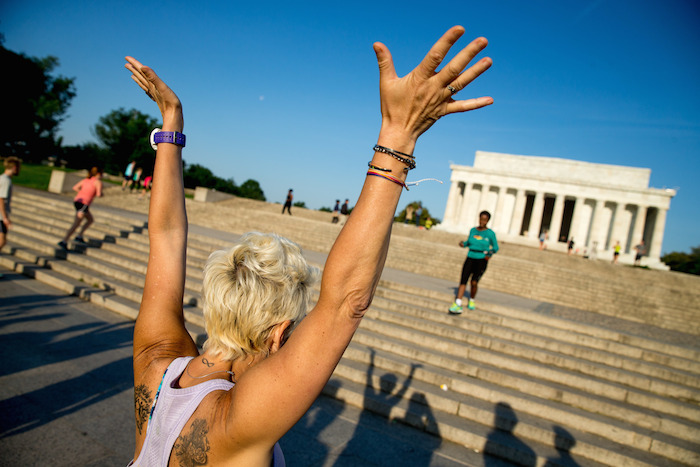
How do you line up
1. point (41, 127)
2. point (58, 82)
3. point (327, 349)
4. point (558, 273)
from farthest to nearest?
point (58, 82) < point (41, 127) < point (558, 273) < point (327, 349)

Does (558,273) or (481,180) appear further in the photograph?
(481,180)

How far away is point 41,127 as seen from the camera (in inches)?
2016

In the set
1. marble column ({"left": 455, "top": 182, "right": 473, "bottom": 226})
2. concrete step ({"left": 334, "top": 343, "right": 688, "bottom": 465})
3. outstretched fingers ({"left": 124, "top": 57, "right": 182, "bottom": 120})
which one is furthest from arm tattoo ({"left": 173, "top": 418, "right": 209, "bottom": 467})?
marble column ({"left": 455, "top": 182, "right": 473, "bottom": 226})

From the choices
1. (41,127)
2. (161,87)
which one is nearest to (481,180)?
(161,87)

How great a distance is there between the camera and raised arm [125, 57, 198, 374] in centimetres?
145

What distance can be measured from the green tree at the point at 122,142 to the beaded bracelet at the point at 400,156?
57.1m

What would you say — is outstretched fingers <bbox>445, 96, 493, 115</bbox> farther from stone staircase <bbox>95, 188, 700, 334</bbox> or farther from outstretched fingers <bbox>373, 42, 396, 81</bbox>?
stone staircase <bbox>95, 188, 700, 334</bbox>

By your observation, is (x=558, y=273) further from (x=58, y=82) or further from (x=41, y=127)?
(x=58, y=82)

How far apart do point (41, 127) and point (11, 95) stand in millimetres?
11940

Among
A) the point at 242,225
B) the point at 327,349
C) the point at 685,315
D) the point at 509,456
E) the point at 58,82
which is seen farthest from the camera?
the point at 58,82

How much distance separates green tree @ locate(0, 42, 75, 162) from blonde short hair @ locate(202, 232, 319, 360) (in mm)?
54403

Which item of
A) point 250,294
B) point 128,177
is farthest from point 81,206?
point 128,177

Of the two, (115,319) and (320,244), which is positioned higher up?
(320,244)

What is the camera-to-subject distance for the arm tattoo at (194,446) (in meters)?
1.11
